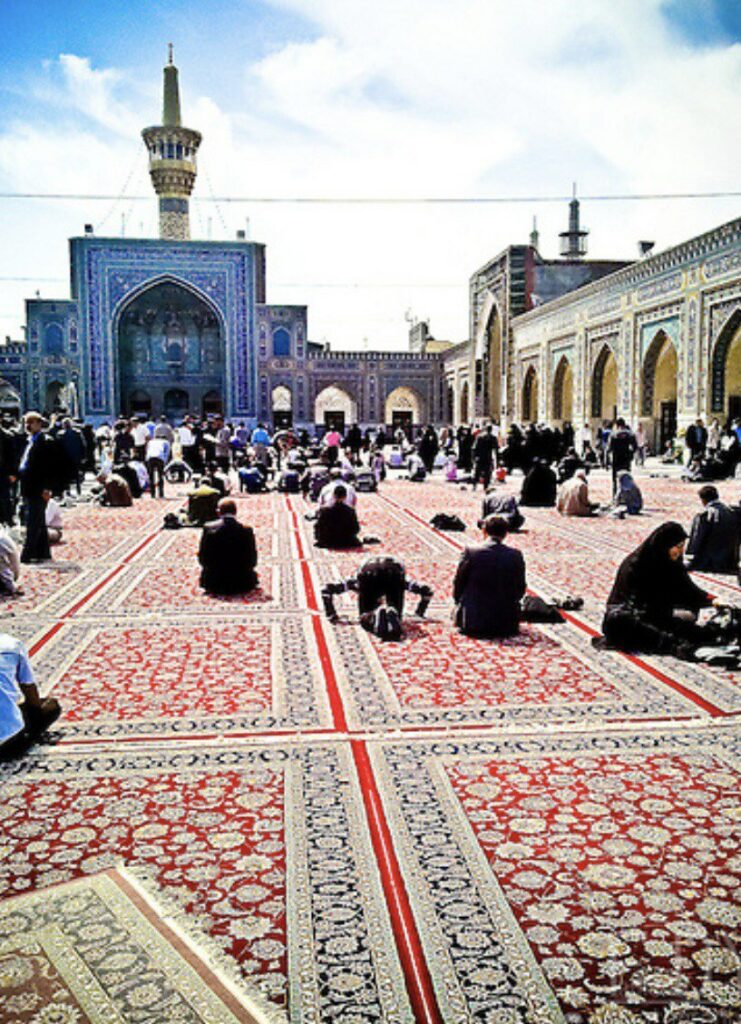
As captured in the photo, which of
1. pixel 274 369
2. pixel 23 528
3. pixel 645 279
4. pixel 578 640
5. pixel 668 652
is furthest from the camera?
pixel 274 369

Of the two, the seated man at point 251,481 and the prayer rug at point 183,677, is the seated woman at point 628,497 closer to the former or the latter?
the seated man at point 251,481

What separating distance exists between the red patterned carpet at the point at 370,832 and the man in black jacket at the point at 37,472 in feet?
7.38

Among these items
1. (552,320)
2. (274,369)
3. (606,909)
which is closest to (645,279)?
(552,320)

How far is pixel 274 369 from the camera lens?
97.5ft

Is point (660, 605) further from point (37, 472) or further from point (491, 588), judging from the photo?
point (37, 472)

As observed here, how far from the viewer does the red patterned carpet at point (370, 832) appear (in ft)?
6.02

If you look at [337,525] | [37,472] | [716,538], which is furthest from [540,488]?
[37,472]

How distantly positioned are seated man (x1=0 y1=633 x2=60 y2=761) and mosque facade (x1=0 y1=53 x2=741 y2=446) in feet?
59.2

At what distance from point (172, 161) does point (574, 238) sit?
45.9ft

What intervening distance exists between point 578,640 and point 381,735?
1.68m

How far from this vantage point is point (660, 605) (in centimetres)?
431

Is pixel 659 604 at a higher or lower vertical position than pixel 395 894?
higher

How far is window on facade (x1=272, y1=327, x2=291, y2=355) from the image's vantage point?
29625mm

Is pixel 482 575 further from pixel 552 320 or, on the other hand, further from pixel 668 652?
pixel 552 320
